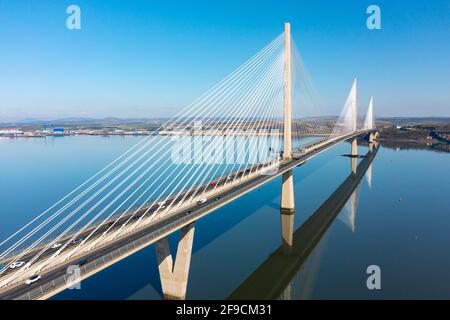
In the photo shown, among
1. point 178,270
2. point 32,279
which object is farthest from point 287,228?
point 32,279

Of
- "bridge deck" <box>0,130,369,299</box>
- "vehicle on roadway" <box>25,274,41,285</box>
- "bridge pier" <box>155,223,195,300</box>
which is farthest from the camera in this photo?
"bridge pier" <box>155,223,195,300</box>

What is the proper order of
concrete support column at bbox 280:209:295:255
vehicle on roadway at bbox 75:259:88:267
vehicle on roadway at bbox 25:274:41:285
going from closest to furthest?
vehicle on roadway at bbox 25:274:41:285
vehicle on roadway at bbox 75:259:88:267
concrete support column at bbox 280:209:295:255

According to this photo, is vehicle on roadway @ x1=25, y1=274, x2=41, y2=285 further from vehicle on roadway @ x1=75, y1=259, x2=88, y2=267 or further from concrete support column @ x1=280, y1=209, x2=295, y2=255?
concrete support column @ x1=280, y1=209, x2=295, y2=255

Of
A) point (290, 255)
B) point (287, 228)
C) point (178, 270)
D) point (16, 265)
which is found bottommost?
point (290, 255)

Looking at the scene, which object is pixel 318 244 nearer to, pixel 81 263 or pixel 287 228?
pixel 287 228

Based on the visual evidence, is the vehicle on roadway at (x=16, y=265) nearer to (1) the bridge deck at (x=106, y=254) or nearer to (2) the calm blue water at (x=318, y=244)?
(1) the bridge deck at (x=106, y=254)

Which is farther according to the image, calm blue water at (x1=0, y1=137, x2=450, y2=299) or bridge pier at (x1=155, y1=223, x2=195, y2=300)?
calm blue water at (x1=0, y1=137, x2=450, y2=299)

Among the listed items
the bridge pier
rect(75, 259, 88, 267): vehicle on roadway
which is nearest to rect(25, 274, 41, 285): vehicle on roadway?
rect(75, 259, 88, 267): vehicle on roadway

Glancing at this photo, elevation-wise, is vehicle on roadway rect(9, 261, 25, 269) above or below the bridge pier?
above
